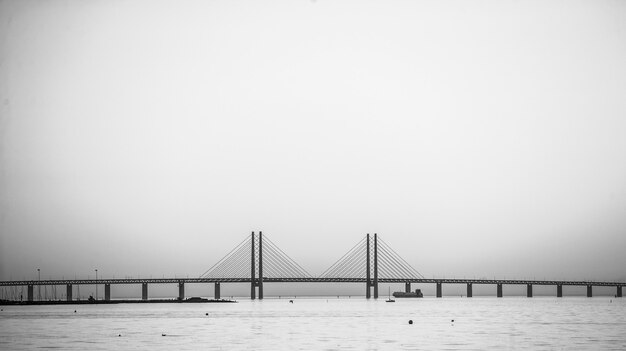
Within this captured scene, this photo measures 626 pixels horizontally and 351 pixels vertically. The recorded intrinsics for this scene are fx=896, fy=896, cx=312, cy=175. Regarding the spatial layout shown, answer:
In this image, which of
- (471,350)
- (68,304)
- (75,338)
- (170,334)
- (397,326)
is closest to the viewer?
(471,350)

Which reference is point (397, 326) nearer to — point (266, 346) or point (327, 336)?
point (327, 336)

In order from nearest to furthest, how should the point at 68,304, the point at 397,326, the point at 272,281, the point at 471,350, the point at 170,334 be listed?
the point at 471,350 < the point at 170,334 < the point at 397,326 < the point at 68,304 < the point at 272,281

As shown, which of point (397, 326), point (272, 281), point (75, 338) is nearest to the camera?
point (75, 338)

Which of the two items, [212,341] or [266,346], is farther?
[212,341]

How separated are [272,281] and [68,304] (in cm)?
4093

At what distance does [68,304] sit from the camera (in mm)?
169250

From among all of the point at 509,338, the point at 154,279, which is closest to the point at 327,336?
the point at 509,338

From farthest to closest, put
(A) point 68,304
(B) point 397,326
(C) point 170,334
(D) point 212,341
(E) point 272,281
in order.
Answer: (E) point 272,281, (A) point 68,304, (B) point 397,326, (C) point 170,334, (D) point 212,341

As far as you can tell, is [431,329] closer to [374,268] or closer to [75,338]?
[75,338]

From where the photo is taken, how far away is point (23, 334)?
62344 mm

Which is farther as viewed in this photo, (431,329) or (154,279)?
(154,279)

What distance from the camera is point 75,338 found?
2283 inches

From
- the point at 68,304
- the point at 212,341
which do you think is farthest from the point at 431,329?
the point at 68,304

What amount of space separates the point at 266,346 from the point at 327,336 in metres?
8.32
